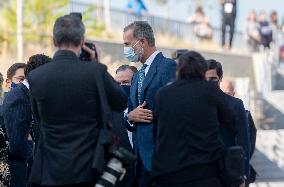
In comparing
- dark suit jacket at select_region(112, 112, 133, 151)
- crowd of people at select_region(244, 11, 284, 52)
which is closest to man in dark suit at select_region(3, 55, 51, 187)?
dark suit jacket at select_region(112, 112, 133, 151)

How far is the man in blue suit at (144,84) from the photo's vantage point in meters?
7.70

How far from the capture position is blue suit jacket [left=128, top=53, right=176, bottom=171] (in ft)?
25.3

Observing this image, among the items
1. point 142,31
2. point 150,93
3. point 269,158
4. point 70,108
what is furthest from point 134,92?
point 269,158

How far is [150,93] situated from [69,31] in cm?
137

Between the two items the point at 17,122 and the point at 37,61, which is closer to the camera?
the point at 37,61

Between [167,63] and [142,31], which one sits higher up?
[142,31]

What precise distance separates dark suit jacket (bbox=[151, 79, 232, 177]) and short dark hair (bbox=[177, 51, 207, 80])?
0.05 meters

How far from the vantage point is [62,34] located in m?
6.61

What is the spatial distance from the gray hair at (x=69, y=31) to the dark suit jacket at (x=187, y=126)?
76 centimetres

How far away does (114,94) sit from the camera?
6.62m

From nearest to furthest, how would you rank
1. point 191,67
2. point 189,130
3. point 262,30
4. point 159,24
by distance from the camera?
point 189,130 → point 191,67 → point 262,30 → point 159,24

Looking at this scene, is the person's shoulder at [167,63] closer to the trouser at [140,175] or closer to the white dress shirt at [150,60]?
the white dress shirt at [150,60]

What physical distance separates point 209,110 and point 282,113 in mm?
14712

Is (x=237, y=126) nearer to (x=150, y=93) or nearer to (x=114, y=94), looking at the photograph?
(x=150, y=93)
